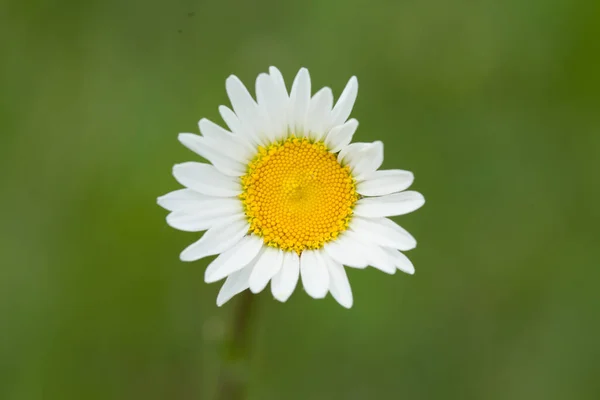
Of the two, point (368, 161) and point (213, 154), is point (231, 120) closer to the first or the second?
point (213, 154)

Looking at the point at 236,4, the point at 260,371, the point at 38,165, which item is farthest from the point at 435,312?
the point at 38,165

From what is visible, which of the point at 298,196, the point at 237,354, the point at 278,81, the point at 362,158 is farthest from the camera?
the point at 237,354

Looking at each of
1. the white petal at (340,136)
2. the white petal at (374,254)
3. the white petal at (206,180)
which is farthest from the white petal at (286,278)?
the white petal at (340,136)

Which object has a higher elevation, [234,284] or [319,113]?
[319,113]

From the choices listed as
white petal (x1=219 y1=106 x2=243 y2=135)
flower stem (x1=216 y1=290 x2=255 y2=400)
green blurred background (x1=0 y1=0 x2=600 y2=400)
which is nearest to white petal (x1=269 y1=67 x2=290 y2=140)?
white petal (x1=219 y1=106 x2=243 y2=135)

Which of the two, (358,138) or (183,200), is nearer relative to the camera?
(183,200)

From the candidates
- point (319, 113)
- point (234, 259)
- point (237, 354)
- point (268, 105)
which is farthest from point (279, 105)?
point (237, 354)

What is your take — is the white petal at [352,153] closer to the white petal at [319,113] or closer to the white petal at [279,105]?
the white petal at [319,113]
